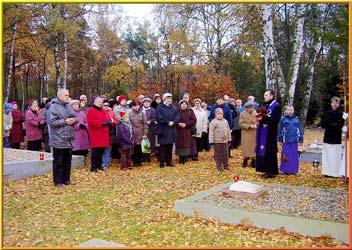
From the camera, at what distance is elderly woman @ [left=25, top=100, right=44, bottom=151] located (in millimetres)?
9977

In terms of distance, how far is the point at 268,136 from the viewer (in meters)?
8.20

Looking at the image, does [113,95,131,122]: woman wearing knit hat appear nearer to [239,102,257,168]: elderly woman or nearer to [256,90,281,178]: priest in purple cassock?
[239,102,257,168]: elderly woman

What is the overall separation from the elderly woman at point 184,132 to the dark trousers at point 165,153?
472mm

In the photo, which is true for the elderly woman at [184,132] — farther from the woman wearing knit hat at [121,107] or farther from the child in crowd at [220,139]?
the woman wearing knit hat at [121,107]

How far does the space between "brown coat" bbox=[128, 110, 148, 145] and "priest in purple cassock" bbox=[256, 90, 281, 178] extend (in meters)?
2.78

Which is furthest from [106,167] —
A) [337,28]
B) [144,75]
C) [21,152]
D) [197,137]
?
[144,75]

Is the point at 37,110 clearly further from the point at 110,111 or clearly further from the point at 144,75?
the point at 144,75

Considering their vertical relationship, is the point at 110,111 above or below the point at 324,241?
above

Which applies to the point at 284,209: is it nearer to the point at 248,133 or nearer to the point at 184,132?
the point at 248,133

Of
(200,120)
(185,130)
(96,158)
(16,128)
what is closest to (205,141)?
(200,120)

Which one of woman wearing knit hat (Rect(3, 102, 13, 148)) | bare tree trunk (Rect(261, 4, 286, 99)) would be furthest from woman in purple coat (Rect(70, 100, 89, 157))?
bare tree trunk (Rect(261, 4, 286, 99))

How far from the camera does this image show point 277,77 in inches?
505

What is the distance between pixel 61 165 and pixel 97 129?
5.53ft

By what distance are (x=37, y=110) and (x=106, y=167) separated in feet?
7.76
